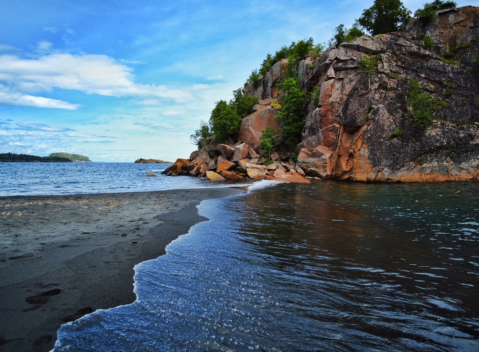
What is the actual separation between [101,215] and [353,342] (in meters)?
11.1

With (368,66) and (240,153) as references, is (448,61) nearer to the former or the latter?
(368,66)

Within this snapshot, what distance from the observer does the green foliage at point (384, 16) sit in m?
42.2

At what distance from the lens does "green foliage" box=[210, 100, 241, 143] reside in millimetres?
49125

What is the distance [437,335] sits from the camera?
329 cm

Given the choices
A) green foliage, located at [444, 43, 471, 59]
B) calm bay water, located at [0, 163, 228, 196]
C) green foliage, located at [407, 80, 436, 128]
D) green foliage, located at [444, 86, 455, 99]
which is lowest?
calm bay water, located at [0, 163, 228, 196]

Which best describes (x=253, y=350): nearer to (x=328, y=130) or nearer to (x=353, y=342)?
(x=353, y=342)

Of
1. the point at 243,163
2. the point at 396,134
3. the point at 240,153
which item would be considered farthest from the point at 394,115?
the point at 240,153

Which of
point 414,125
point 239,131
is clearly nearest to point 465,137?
point 414,125

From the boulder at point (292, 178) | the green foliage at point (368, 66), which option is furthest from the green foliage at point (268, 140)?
the green foliage at point (368, 66)

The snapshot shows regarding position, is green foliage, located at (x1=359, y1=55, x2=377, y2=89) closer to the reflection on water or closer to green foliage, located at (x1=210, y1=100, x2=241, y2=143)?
green foliage, located at (x1=210, y1=100, x2=241, y2=143)

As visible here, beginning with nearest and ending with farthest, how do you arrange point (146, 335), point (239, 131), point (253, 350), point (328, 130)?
point (253, 350) < point (146, 335) < point (328, 130) < point (239, 131)

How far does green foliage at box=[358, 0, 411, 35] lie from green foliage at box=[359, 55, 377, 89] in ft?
50.9

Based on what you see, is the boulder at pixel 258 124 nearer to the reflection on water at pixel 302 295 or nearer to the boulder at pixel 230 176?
the boulder at pixel 230 176

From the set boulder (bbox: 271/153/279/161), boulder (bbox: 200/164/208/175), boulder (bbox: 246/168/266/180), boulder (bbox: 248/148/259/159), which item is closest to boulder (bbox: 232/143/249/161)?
boulder (bbox: 248/148/259/159)
